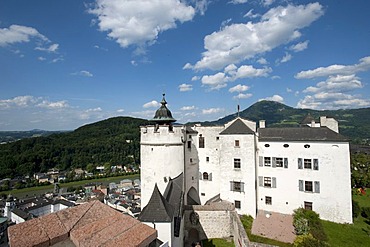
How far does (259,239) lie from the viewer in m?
15.4

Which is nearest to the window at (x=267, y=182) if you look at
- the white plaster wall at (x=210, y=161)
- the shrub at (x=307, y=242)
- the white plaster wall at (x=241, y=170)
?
the white plaster wall at (x=241, y=170)

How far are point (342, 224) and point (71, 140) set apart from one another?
483 feet

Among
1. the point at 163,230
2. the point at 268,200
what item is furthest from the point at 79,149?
the point at 163,230

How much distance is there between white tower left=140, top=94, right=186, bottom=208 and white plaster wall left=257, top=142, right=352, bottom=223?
8.56 metres

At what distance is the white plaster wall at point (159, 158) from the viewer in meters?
18.4

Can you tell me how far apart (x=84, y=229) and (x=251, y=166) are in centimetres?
1541

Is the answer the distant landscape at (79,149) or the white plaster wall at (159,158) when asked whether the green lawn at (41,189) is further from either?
the white plaster wall at (159,158)

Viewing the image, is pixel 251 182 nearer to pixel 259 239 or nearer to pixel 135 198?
pixel 259 239

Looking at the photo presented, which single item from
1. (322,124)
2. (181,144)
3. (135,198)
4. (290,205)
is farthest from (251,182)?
(135,198)

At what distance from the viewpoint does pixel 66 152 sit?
11806cm

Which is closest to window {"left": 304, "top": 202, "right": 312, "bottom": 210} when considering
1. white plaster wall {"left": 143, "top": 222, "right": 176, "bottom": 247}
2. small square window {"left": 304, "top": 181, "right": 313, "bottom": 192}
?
small square window {"left": 304, "top": 181, "right": 313, "bottom": 192}

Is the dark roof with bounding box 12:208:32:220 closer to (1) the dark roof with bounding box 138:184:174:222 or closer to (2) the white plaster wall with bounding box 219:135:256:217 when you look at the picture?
(2) the white plaster wall with bounding box 219:135:256:217

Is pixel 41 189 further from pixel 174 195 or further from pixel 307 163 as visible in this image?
pixel 307 163

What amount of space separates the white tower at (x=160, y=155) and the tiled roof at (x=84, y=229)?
8.81 meters
